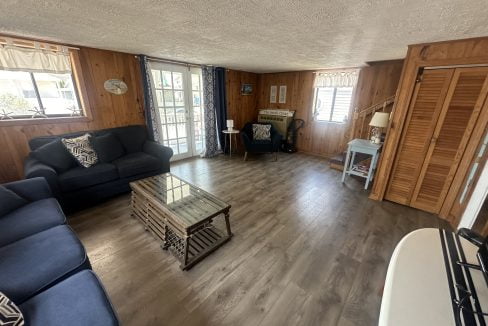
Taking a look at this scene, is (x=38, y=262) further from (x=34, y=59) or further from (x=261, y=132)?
(x=261, y=132)

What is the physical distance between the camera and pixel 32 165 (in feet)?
7.27

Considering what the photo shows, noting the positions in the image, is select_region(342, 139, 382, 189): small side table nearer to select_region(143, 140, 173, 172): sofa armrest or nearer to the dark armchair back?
the dark armchair back

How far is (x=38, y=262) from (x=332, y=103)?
5064 millimetres

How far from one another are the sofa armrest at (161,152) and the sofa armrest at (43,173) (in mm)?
1219

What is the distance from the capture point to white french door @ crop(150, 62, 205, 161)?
3.75 meters

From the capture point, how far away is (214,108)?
4633 mm

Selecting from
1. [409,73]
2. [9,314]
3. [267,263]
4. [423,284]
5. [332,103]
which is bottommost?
[267,263]

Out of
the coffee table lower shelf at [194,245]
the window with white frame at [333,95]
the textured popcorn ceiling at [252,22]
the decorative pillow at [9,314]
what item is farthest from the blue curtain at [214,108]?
the decorative pillow at [9,314]

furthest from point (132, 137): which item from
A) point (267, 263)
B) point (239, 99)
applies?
point (239, 99)

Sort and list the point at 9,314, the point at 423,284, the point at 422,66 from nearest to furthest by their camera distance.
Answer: the point at 423,284 → the point at 9,314 → the point at 422,66

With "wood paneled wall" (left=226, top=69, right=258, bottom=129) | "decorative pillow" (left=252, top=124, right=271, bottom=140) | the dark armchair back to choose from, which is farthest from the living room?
"wood paneled wall" (left=226, top=69, right=258, bottom=129)

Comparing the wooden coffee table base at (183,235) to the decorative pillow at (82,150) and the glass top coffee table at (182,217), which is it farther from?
the decorative pillow at (82,150)

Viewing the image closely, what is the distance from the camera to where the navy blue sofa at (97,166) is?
7.45 feet

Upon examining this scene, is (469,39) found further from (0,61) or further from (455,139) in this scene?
(0,61)
